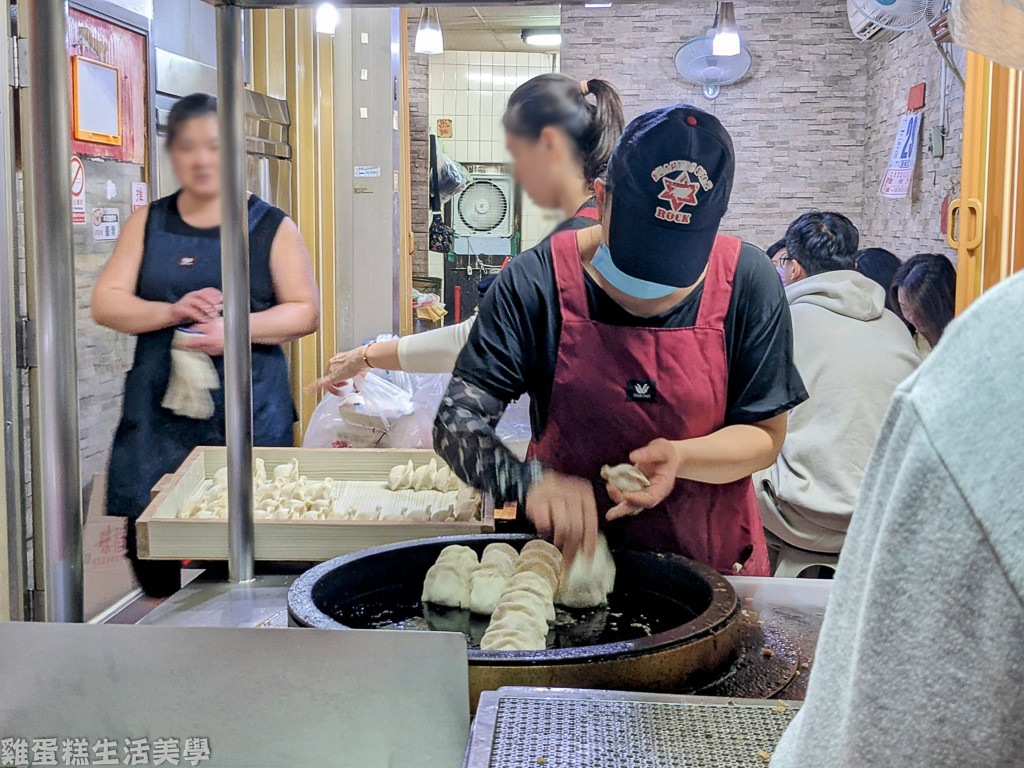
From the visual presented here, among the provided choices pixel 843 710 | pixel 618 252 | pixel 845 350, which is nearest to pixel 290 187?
pixel 618 252

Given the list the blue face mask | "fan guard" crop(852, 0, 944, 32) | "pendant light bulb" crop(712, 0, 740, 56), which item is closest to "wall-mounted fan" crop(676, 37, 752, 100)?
"pendant light bulb" crop(712, 0, 740, 56)

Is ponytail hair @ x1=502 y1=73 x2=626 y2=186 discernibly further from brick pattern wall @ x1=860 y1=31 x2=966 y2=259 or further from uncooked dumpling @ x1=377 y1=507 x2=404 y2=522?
brick pattern wall @ x1=860 y1=31 x2=966 y2=259

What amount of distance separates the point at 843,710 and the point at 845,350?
1715 mm

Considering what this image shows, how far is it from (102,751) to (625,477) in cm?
83

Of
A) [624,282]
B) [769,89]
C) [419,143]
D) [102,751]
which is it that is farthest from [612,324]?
[102,751]

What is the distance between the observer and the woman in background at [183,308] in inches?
65.7

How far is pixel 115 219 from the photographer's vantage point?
2180 millimetres

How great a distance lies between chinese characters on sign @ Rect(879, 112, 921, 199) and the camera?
2164 millimetres

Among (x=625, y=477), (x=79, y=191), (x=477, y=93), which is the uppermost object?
(x=477, y=93)

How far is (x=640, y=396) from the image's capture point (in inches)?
58.4

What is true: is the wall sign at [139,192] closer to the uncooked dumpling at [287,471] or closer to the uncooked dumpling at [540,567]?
the uncooked dumpling at [287,471]

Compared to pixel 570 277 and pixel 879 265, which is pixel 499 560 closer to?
pixel 570 277

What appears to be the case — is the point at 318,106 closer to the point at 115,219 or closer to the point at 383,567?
the point at 115,219

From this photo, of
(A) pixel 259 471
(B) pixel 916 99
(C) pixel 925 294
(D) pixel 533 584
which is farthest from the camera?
(B) pixel 916 99
